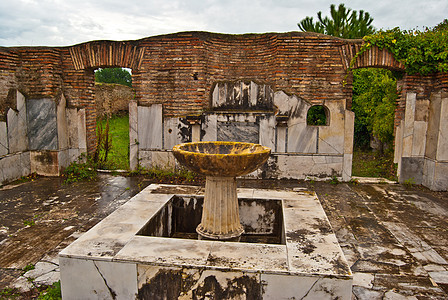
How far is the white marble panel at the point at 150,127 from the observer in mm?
7079

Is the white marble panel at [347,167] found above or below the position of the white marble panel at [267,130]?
below

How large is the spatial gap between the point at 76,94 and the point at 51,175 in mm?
1797

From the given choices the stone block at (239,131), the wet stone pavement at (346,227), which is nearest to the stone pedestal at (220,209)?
the wet stone pavement at (346,227)

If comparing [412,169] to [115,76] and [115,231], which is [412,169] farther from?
[115,76]

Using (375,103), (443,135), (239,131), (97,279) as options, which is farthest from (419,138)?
(97,279)

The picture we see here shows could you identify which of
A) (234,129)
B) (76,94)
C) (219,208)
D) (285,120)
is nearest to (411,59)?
(285,120)

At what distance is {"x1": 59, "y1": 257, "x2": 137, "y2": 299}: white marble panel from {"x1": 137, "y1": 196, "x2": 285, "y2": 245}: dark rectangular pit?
129 centimetres

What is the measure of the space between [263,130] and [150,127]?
7.81 ft

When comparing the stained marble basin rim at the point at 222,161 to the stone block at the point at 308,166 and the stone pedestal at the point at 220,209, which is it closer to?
the stone pedestal at the point at 220,209

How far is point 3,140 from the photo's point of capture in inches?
248

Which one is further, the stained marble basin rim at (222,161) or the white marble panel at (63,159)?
the white marble panel at (63,159)

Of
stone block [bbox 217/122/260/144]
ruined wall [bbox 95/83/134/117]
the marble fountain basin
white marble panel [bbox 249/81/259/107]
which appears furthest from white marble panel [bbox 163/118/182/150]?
ruined wall [bbox 95/83/134/117]

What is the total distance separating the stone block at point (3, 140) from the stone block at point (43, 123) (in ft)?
2.10

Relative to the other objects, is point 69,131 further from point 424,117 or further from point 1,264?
point 424,117
